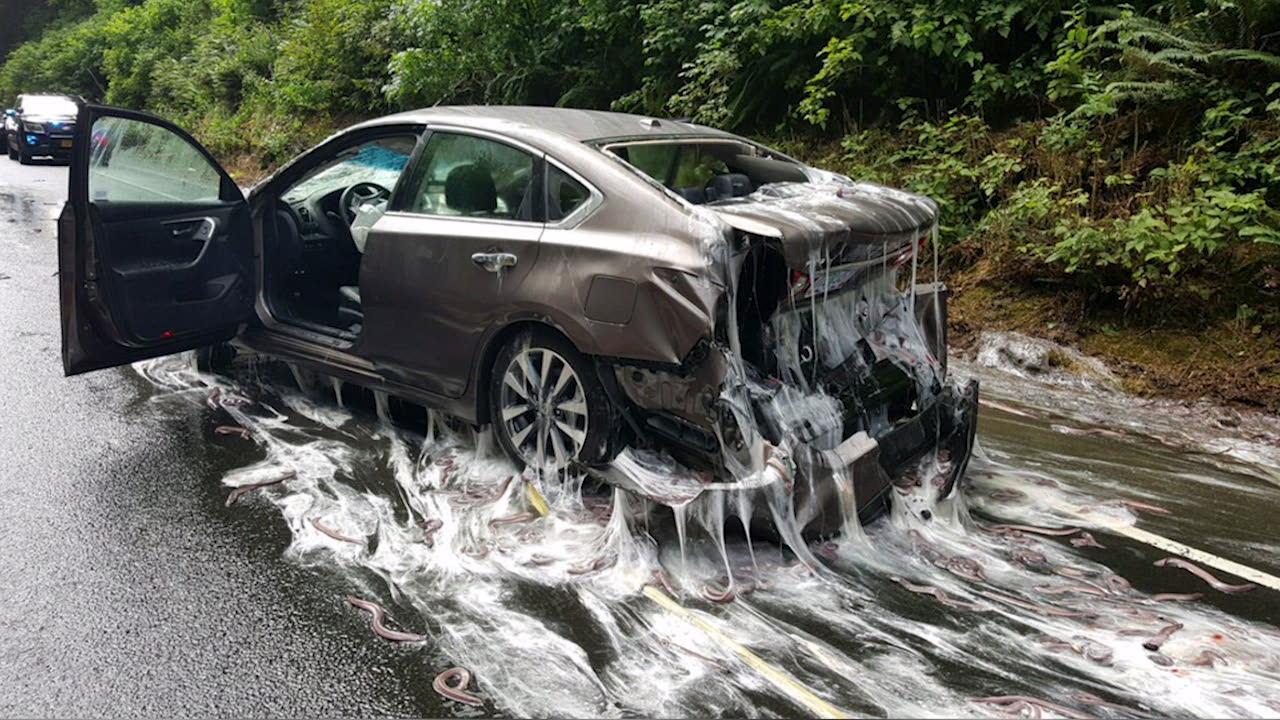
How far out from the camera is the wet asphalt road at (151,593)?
10.1ft

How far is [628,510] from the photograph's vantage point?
4.05 m

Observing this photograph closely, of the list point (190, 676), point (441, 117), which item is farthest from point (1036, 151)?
point (190, 676)

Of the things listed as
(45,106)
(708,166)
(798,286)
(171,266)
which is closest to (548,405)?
(798,286)

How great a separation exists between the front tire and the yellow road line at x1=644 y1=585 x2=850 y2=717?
81 centimetres

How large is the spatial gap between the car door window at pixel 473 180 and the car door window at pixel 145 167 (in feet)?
4.78

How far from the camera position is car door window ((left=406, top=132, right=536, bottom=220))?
4.51m

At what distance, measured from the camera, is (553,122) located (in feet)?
15.5

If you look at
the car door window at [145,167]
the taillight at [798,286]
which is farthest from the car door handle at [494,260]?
the car door window at [145,167]

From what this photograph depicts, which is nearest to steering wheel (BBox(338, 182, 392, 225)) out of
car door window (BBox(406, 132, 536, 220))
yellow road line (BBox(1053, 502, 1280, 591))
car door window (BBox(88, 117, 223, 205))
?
car door window (BBox(88, 117, 223, 205))

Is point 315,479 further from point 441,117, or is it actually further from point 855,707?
point 855,707

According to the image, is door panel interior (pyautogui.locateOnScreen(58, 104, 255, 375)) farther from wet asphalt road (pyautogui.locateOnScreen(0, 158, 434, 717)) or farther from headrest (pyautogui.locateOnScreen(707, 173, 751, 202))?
headrest (pyautogui.locateOnScreen(707, 173, 751, 202))

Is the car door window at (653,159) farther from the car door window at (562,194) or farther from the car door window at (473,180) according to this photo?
the car door window at (473,180)

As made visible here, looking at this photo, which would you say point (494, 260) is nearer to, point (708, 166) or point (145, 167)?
point (708, 166)

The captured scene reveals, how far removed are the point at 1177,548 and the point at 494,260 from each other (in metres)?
3.23
